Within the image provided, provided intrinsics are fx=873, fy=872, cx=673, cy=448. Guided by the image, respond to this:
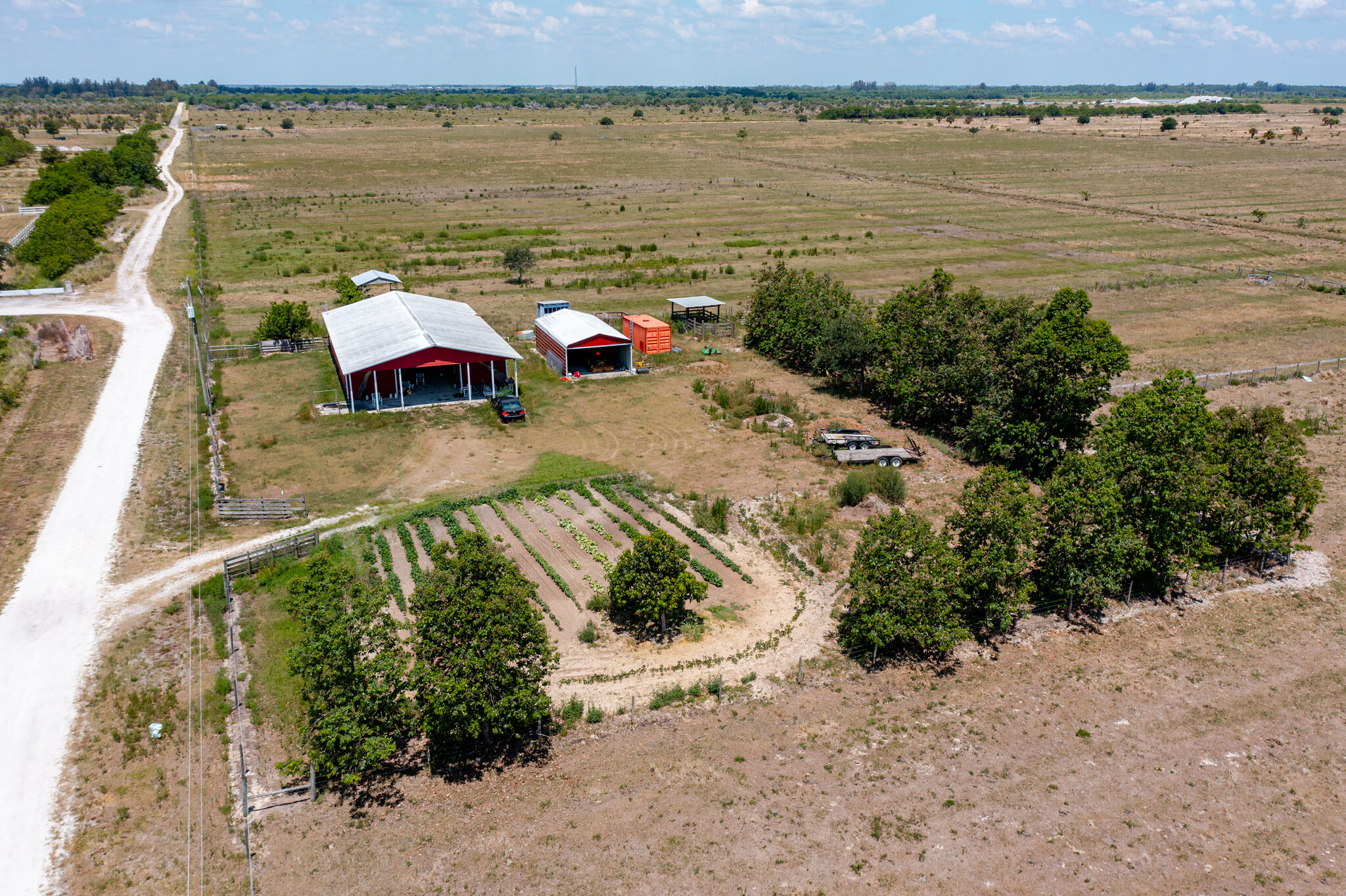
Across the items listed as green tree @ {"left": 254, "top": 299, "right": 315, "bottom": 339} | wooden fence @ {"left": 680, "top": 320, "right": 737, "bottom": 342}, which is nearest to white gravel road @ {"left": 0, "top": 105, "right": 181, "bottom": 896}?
green tree @ {"left": 254, "top": 299, "right": 315, "bottom": 339}

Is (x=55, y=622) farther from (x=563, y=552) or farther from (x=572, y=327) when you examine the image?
(x=572, y=327)

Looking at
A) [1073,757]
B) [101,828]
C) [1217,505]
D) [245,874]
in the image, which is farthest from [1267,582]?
[101,828]

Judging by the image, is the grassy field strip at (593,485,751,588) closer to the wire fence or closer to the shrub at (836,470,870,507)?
the shrub at (836,470,870,507)

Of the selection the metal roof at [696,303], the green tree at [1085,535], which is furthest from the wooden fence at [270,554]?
the metal roof at [696,303]

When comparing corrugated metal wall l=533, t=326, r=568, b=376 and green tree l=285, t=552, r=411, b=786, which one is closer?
green tree l=285, t=552, r=411, b=786

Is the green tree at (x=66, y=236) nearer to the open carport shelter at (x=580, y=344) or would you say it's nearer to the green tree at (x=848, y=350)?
the open carport shelter at (x=580, y=344)

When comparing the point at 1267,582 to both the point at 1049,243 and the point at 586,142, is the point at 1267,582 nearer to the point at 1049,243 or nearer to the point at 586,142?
the point at 1049,243

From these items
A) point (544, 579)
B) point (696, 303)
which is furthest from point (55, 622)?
point (696, 303)
